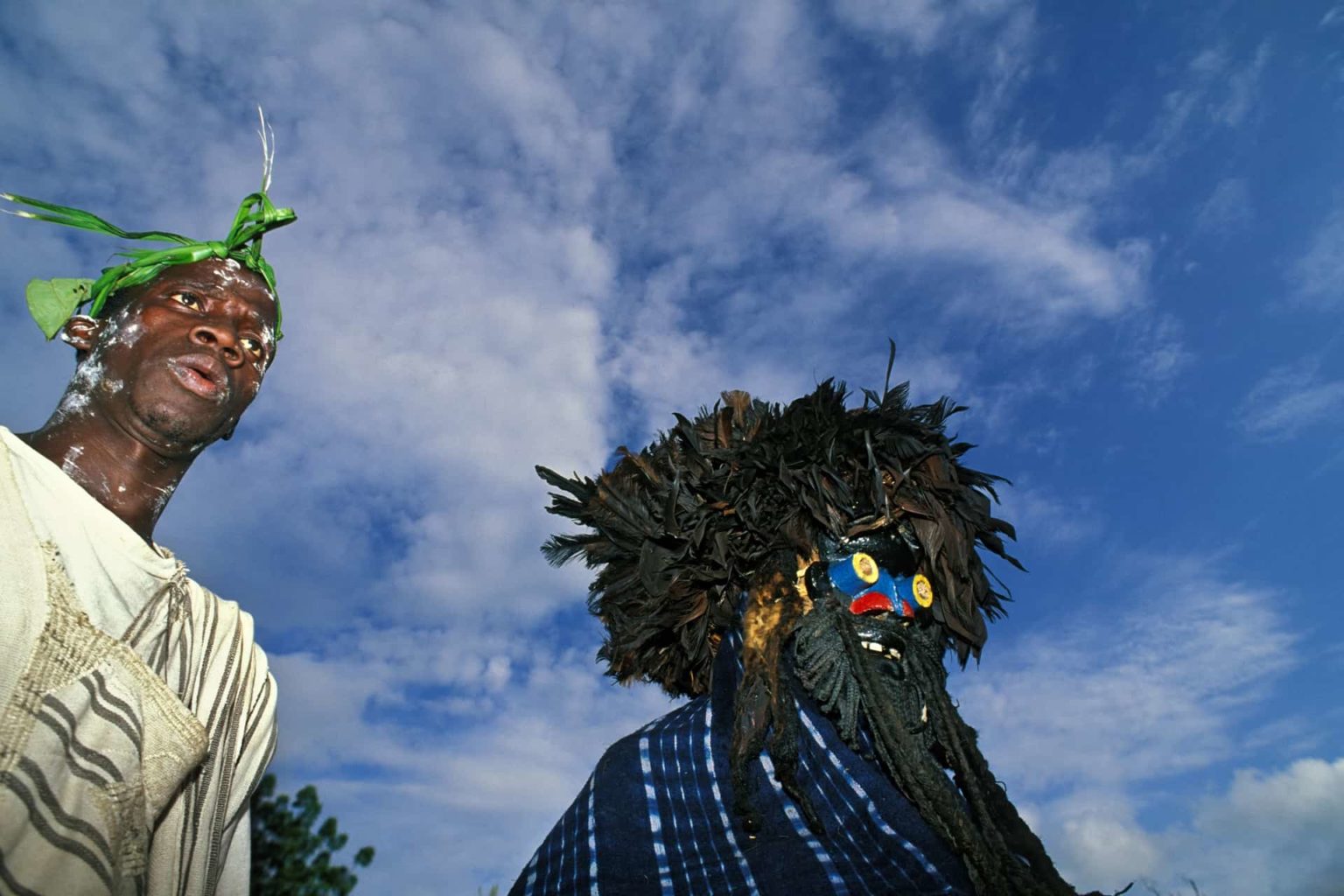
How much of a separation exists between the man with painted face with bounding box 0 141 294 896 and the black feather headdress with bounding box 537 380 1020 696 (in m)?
1.76

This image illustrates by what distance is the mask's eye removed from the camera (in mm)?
2409

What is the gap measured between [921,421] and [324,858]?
7.52 m

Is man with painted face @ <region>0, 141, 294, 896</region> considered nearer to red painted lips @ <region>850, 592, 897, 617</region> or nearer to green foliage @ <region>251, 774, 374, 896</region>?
red painted lips @ <region>850, 592, 897, 617</region>

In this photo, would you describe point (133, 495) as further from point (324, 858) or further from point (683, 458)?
point (324, 858)

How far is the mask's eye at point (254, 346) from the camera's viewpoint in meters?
2.41

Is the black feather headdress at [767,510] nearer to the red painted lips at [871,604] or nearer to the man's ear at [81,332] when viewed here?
the red painted lips at [871,604]

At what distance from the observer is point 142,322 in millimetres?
2264

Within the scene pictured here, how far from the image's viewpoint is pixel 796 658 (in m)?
3.37

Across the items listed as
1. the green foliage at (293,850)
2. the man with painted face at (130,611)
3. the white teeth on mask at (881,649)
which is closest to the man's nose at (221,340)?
the man with painted face at (130,611)

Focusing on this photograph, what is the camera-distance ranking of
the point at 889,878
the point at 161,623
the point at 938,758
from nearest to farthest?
the point at 161,623
the point at 889,878
the point at 938,758

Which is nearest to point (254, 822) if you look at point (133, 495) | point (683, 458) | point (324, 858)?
point (324, 858)

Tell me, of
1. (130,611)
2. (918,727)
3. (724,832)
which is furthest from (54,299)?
(918,727)

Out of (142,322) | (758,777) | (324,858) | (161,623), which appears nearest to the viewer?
(161,623)

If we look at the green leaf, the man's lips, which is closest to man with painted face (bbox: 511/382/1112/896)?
the man's lips
